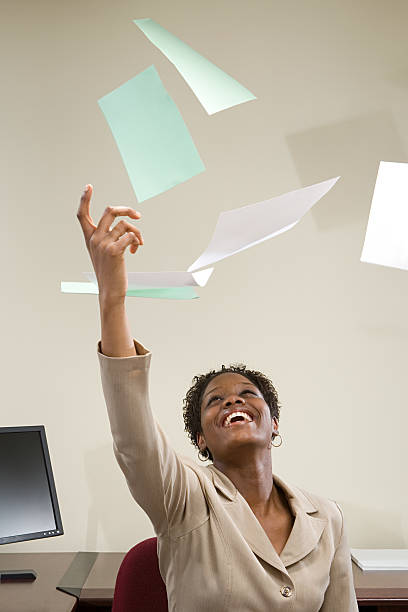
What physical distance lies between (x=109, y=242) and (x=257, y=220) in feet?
0.69

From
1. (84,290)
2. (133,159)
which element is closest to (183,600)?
(84,290)

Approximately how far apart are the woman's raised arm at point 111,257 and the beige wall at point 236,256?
1227 millimetres

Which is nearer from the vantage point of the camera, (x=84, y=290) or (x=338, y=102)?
(x=84, y=290)

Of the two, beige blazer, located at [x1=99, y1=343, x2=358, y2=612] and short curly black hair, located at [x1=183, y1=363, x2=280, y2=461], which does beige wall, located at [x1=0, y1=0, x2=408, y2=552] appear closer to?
short curly black hair, located at [x1=183, y1=363, x2=280, y2=461]

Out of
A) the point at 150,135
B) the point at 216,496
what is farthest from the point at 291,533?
the point at 150,135

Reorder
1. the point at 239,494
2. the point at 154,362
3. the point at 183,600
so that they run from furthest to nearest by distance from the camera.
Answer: the point at 154,362 → the point at 239,494 → the point at 183,600

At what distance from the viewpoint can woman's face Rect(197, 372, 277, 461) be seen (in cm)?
→ 130

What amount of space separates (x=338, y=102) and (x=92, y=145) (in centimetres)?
90

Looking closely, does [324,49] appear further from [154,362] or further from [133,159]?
[133,159]

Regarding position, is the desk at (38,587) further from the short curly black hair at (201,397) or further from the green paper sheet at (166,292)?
the green paper sheet at (166,292)

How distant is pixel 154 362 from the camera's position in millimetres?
2193

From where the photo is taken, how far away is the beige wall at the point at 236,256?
215 cm

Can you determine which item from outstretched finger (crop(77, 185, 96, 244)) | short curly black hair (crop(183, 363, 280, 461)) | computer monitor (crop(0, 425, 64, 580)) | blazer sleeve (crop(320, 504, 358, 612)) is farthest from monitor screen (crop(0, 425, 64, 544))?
outstretched finger (crop(77, 185, 96, 244))

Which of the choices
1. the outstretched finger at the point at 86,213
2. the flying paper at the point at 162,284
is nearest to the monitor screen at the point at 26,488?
the flying paper at the point at 162,284
